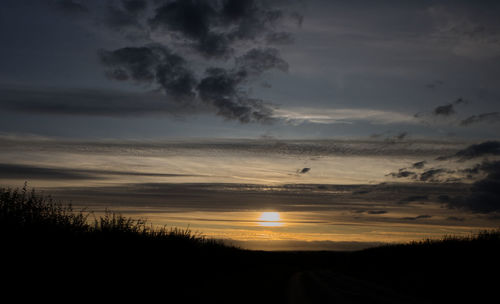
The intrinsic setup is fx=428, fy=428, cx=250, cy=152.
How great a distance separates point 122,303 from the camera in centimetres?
1095

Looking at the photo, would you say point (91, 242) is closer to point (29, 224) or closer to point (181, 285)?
point (29, 224)

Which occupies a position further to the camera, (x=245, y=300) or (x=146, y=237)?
(x=146, y=237)

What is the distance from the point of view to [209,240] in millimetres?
42312

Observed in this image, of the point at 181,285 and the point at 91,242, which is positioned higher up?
the point at 91,242

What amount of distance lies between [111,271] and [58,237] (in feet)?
7.23

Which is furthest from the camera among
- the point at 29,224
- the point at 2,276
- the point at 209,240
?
the point at 209,240

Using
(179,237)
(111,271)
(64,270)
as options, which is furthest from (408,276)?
(64,270)

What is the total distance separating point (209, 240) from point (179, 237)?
523 inches

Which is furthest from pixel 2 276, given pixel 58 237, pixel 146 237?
pixel 146 237

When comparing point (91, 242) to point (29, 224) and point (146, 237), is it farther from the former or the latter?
point (146, 237)

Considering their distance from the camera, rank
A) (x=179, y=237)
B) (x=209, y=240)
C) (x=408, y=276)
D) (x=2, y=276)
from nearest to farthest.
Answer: (x=2, y=276) < (x=408, y=276) < (x=179, y=237) < (x=209, y=240)

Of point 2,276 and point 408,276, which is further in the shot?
point 408,276

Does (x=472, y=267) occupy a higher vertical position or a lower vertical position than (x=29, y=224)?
lower

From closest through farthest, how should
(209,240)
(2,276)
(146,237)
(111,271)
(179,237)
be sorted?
(2,276), (111,271), (146,237), (179,237), (209,240)
